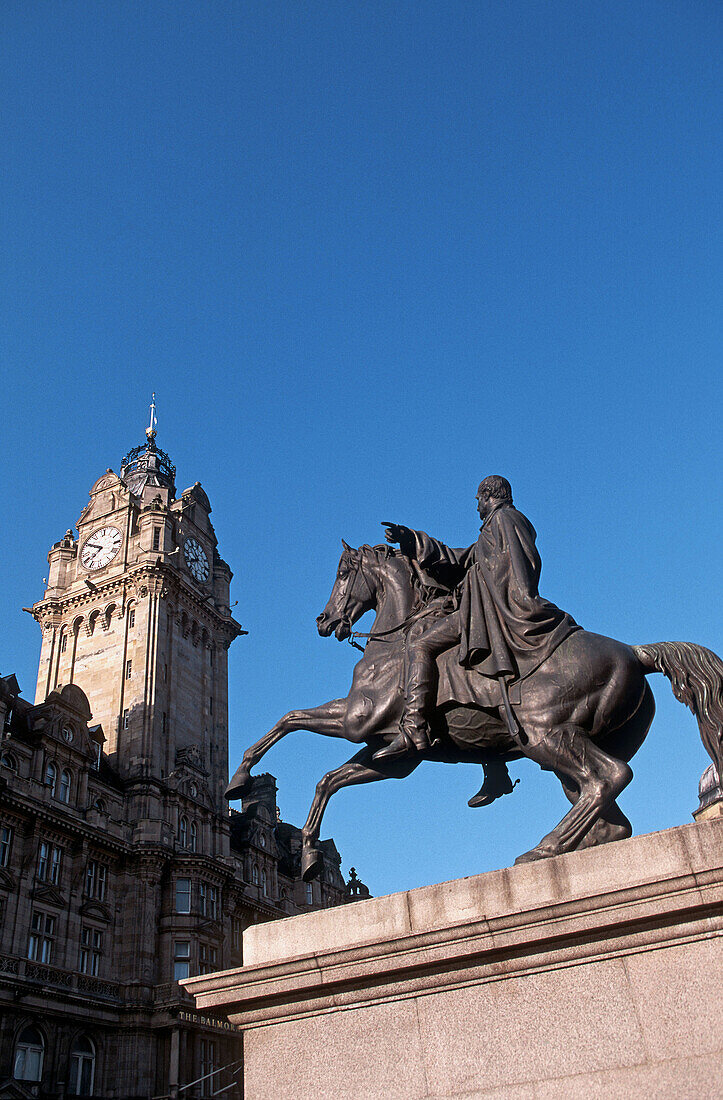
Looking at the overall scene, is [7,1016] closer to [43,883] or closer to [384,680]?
[43,883]

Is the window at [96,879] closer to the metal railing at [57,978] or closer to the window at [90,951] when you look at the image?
the window at [90,951]

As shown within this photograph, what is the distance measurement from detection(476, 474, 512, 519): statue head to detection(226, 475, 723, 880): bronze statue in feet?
0.04

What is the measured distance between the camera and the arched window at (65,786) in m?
44.8

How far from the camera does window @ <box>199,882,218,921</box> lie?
49656mm

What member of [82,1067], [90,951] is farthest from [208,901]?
[82,1067]

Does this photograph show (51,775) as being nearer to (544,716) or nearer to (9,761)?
(9,761)

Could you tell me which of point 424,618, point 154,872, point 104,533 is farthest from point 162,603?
point 424,618

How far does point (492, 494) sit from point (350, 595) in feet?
5.95

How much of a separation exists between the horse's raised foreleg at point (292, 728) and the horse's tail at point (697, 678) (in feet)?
9.04

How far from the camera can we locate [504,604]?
25.7 ft

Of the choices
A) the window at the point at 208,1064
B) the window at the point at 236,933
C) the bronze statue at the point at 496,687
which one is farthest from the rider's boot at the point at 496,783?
the window at the point at 236,933

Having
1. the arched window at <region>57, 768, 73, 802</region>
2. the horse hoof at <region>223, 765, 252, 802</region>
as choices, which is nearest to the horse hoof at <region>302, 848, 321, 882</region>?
the horse hoof at <region>223, 765, 252, 802</region>

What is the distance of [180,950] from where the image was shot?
156 feet

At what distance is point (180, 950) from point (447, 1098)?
1825 inches
